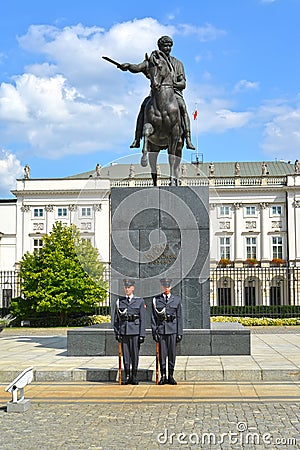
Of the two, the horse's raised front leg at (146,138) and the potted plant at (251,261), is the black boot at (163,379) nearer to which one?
the horse's raised front leg at (146,138)

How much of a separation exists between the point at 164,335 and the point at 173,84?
6.00 m

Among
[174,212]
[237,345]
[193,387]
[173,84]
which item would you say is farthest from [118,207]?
[193,387]

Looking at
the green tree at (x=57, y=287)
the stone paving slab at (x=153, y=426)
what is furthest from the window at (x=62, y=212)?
the stone paving slab at (x=153, y=426)

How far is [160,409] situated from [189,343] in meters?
4.63

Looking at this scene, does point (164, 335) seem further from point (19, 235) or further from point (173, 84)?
point (19, 235)

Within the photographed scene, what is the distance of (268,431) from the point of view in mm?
7051

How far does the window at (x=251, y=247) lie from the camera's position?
6431 cm

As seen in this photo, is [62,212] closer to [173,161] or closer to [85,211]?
[85,211]

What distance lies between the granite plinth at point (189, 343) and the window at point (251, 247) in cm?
5176

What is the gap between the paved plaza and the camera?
6.73 meters

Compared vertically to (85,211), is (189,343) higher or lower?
lower

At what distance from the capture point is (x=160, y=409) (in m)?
8.45

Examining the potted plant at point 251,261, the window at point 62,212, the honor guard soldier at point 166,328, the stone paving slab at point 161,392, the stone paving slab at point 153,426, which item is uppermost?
the window at point 62,212

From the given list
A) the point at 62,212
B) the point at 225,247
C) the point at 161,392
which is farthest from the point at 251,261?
the point at 161,392
